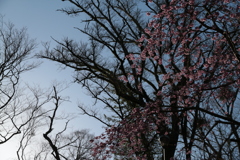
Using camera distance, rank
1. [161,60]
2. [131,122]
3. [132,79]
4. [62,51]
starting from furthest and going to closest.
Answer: [62,51] < [132,79] < [161,60] < [131,122]

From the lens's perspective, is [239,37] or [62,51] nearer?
[239,37]

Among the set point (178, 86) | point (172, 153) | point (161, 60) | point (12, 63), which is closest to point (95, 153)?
point (172, 153)

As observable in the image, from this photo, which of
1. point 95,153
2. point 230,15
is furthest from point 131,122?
point 230,15

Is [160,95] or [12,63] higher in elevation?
[12,63]

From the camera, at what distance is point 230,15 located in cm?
562

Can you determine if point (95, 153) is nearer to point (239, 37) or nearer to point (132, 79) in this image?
point (132, 79)

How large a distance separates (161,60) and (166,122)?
7.39ft

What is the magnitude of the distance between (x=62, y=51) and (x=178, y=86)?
5369 mm

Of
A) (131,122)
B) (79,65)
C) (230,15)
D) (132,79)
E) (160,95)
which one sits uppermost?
(79,65)

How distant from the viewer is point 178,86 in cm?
755

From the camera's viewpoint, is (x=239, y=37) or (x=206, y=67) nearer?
→ (x=239, y=37)

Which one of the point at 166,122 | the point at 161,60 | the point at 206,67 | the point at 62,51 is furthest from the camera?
the point at 62,51

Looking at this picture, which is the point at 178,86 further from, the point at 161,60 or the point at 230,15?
the point at 230,15

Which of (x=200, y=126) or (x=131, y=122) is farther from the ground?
(x=200, y=126)
